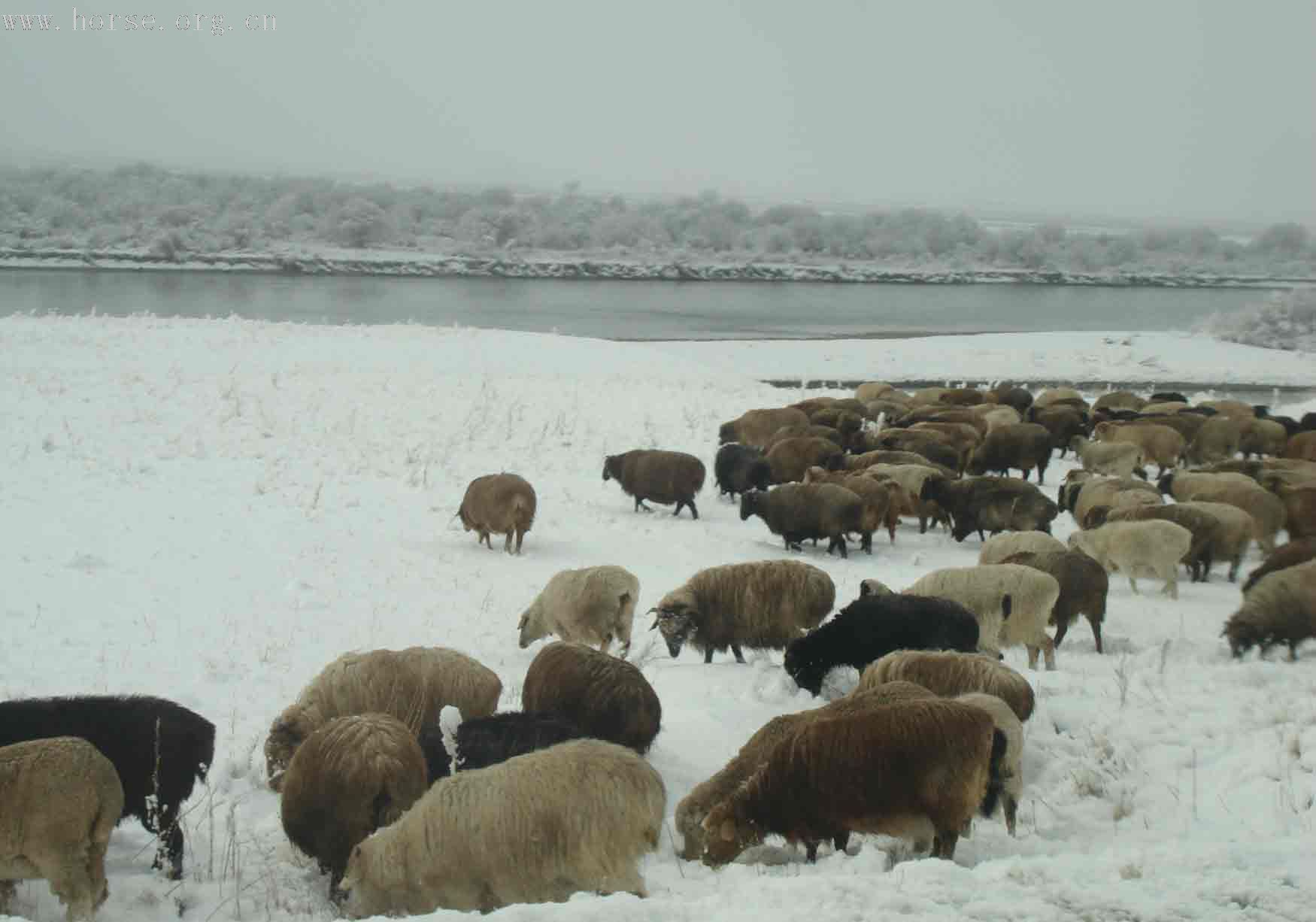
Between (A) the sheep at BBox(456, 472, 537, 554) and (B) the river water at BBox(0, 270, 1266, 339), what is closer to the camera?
(A) the sheep at BBox(456, 472, 537, 554)

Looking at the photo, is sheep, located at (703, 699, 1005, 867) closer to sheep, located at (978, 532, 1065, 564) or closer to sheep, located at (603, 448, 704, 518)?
sheep, located at (978, 532, 1065, 564)

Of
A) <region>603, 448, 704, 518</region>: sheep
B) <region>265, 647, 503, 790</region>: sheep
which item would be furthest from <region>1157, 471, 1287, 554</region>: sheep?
<region>265, 647, 503, 790</region>: sheep

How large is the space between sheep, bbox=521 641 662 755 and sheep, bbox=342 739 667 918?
43.4 inches

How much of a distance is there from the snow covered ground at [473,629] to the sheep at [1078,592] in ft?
1.04

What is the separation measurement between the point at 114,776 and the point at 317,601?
14.5 feet

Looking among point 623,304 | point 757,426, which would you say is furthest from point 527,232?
point 757,426

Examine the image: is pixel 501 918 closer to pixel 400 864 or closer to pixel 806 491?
pixel 400 864

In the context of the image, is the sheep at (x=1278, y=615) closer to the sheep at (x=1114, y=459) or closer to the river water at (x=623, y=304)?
the sheep at (x=1114, y=459)

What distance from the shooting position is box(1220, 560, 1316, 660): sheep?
26.1 feet

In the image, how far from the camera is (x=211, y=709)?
254 inches

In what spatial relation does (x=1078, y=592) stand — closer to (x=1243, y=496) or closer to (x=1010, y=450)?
(x=1243, y=496)

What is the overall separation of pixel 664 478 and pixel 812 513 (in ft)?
7.04

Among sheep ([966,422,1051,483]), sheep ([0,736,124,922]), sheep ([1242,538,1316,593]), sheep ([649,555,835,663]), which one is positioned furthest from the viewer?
sheep ([966,422,1051,483])

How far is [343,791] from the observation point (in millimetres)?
4664
